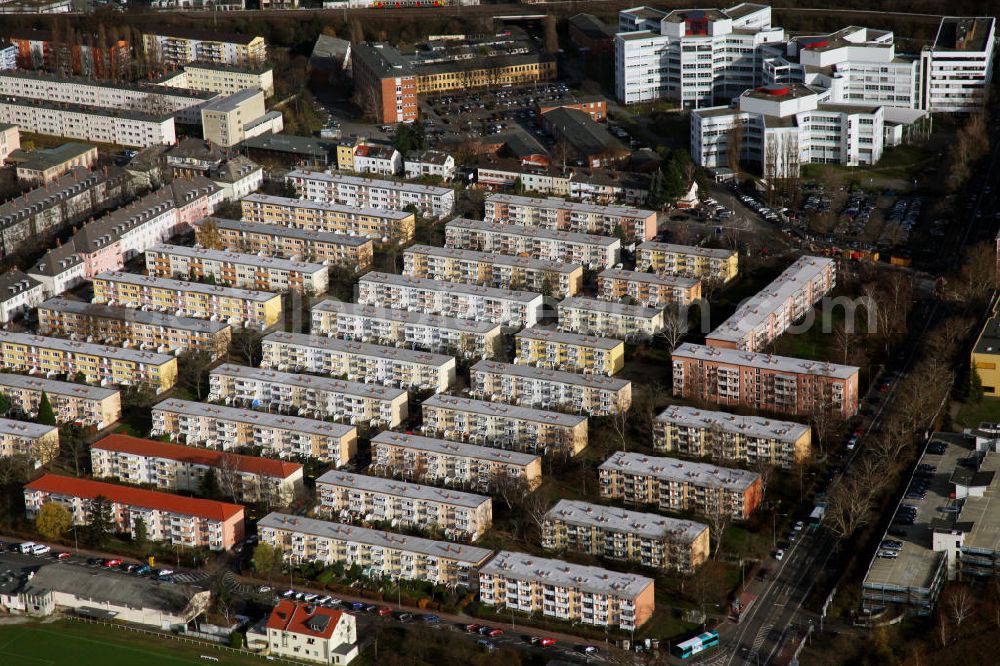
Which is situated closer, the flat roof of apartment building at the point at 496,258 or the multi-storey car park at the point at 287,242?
the flat roof of apartment building at the point at 496,258

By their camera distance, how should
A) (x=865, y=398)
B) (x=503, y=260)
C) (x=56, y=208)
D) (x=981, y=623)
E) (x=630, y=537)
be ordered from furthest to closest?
1. (x=56, y=208)
2. (x=503, y=260)
3. (x=865, y=398)
4. (x=630, y=537)
5. (x=981, y=623)

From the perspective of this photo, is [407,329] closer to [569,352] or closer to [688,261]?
[569,352]

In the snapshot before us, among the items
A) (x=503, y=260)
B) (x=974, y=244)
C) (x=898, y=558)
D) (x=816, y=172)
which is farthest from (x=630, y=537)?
(x=816, y=172)

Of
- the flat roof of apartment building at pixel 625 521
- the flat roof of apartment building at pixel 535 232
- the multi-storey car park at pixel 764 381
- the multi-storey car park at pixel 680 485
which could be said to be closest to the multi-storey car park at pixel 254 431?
the flat roof of apartment building at pixel 625 521

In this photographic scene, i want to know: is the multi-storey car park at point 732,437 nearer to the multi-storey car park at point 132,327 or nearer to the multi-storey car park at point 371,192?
the multi-storey car park at point 132,327

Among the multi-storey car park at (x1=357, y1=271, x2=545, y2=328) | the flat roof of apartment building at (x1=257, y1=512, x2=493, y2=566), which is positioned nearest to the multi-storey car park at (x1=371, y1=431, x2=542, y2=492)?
the flat roof of apartment building at (x1=257, y1=512, x2=493, y2=566)

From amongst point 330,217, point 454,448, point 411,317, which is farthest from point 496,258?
point 454,448

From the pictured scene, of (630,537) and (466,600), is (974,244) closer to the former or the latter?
(630,537)

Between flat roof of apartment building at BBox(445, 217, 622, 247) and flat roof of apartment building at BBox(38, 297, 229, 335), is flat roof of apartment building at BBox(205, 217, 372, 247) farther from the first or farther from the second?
flat roof of apartment building at BBox(38, 297, 229, 335)
